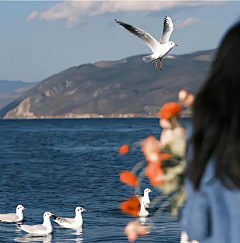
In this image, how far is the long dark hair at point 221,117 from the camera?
2100 millimetres

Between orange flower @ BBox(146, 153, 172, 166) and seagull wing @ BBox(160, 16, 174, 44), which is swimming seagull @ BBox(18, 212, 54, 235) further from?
orange flower @ BBox(146, 153, 172, 166)

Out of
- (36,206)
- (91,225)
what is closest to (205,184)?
(91,225)

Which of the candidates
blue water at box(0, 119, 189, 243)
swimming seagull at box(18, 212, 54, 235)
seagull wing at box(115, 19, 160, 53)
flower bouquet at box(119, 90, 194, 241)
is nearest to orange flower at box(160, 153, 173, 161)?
flower bouquet at box(119, 90, 194, 241)

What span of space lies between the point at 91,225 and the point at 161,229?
3203 millimetres

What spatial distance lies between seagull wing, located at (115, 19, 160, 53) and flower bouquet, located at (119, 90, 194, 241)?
218 centimetres

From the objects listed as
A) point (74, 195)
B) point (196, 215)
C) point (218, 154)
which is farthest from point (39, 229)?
point (218, 154)

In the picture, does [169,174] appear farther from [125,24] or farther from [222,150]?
[125,24]

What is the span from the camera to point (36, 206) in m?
26.4

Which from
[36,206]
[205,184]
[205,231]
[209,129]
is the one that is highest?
[36,206]

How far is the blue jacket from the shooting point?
2.12 metres

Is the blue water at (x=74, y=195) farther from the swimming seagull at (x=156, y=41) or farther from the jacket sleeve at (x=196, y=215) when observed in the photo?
the jacket sleeve at (x=196, y=215)

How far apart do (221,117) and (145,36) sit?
3447mm

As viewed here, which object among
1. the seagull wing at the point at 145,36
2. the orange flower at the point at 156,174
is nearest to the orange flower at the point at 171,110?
the orange flower at the point at 156,174

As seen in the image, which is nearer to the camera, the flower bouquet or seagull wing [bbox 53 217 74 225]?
the flower bouquet
